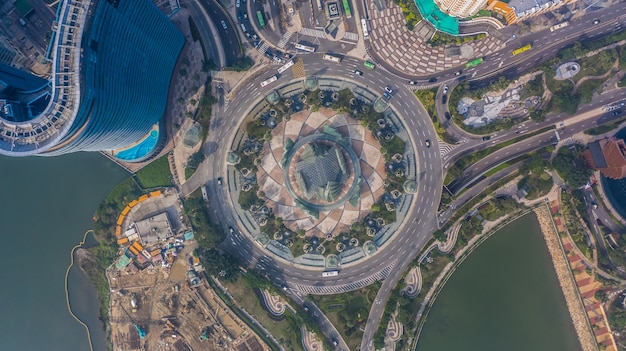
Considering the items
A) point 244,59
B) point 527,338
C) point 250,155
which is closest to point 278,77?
point 244,59

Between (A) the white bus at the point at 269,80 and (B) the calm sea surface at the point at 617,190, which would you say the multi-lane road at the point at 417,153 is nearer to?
(A) the white bus at the point at 269,80

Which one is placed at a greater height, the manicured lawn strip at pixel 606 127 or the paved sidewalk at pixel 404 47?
the paved sidewalk at pixel 404 47

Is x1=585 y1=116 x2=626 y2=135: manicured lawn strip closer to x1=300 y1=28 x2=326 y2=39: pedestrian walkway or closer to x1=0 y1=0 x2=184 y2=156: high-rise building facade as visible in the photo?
x1=300 y1=28 x2=326 y2=39: pedestrian walkway

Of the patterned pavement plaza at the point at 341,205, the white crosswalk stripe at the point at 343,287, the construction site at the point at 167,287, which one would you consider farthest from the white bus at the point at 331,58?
the white crosswalk stripe at the point at 343,287

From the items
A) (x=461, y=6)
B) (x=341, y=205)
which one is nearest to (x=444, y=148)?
(x=341, y=205)

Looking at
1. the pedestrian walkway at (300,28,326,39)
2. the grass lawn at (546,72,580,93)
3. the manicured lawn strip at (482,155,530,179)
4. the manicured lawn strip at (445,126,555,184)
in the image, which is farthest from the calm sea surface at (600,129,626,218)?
the pedestrian walkway at (300,28,326,39)

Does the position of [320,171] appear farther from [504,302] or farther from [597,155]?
[597,155]
